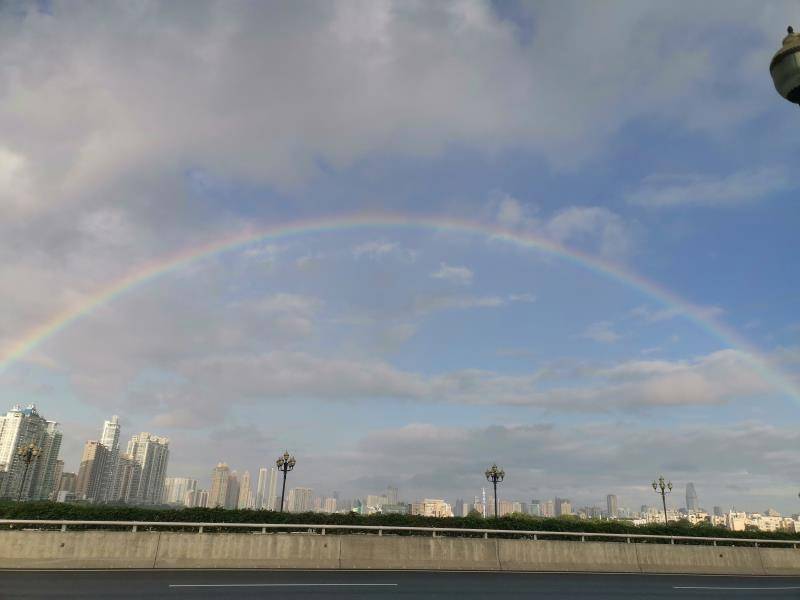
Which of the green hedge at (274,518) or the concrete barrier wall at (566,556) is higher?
the green hedge at (274,518)

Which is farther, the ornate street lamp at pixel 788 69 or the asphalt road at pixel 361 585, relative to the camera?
the asphalt road at pixel 361 585

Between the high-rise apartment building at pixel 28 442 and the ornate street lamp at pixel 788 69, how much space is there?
157 m

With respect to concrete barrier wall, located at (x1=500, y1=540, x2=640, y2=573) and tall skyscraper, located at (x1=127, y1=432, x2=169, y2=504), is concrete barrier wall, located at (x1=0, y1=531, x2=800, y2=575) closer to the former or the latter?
concrete barrier wall, located at (x1=500, y1=540, x2=640, y2=573)

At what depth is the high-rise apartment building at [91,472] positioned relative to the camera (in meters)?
155

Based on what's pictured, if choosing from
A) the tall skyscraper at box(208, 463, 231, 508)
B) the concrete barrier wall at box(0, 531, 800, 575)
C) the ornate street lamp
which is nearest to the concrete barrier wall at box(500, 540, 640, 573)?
the concrete barrier wall at box(0, 531, 800, 575)

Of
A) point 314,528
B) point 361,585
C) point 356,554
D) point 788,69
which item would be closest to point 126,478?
point 314,528

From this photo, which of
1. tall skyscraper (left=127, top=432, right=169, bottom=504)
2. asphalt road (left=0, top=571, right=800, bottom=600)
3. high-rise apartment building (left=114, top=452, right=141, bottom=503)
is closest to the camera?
asphalt road (left=0, top=571, right=800, bottom=600)

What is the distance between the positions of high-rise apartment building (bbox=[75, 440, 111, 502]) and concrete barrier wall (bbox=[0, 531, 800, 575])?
165m

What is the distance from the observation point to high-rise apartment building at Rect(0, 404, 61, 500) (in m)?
133

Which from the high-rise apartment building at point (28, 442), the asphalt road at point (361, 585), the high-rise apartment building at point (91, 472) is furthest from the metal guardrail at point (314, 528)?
the high-rise apartment building at point (91, 472)

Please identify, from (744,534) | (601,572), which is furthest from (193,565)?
(744,534)

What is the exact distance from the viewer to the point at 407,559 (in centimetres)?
1872

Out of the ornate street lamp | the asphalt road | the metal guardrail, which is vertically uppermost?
the ornate street lamp

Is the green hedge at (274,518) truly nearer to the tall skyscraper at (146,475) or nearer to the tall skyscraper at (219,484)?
the tall skyscraper at (219,484)
